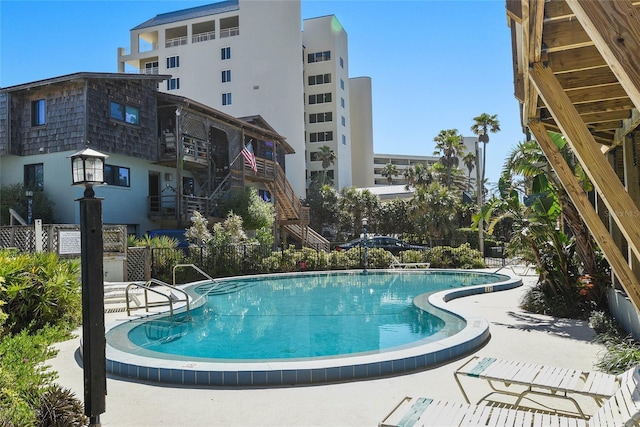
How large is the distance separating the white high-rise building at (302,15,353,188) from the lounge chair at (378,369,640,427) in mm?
48182

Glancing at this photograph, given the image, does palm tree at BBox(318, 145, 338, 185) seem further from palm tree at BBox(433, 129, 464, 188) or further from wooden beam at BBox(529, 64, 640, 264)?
wooden beam at BBox(529, 64, 640, 264)

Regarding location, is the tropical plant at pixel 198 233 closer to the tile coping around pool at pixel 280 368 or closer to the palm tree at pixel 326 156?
the tile coping around pool at pixel 280 368

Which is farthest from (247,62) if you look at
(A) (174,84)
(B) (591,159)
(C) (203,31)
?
(B) (591,159)

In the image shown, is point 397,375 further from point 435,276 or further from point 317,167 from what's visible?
point 317,167

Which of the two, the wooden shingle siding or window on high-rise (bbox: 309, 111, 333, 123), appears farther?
window on high-rise (bbox: 309, 111, 333, 123)

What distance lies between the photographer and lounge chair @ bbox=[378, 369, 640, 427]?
11.2 ft

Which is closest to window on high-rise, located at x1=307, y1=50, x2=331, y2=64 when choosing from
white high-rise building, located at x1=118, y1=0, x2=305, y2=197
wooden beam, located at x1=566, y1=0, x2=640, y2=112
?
white high-rise building, located at x1=118, y1=0, x2=305, y2=197

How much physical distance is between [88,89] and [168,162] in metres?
5.62

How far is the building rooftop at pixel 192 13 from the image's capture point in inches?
1873

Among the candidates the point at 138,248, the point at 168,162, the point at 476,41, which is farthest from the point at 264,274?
the point at 476,41

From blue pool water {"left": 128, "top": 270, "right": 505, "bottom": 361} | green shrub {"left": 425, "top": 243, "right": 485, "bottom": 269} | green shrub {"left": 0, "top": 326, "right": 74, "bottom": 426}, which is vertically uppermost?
green shrub {"left": 0, "top": 326, "right": 74, "bottom": 426}

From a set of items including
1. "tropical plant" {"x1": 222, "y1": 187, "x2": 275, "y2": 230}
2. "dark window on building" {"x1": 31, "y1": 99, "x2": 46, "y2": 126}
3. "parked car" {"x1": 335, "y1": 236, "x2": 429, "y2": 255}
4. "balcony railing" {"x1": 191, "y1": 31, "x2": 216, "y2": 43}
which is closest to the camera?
"dark window on building" {"x1": 31, "y1": 99, "x2": 46, "y2": 126}

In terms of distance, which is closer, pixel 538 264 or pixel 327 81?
pixel 538 264

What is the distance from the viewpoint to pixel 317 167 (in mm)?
52500
